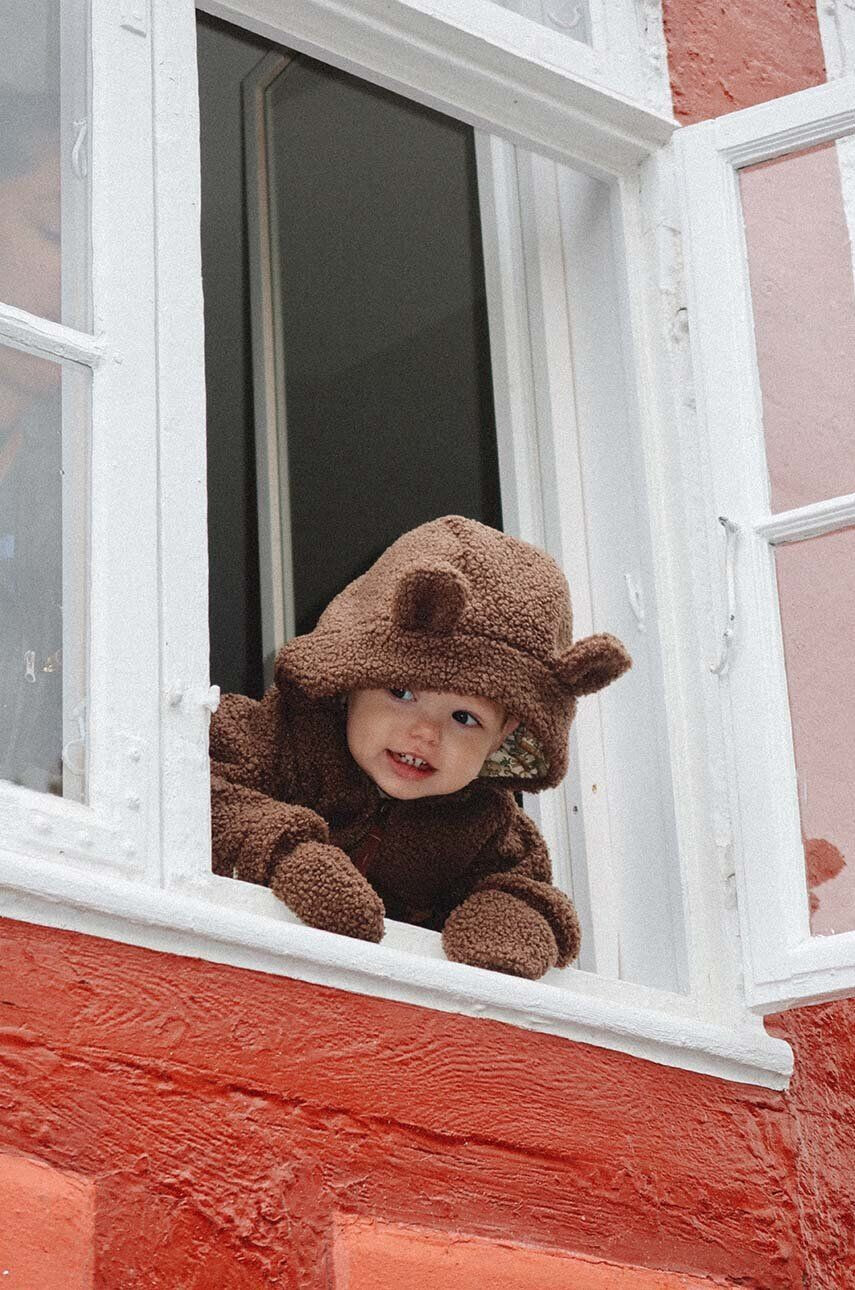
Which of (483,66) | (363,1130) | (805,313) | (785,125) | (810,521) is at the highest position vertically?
(483,66)

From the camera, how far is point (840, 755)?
9.02 feet

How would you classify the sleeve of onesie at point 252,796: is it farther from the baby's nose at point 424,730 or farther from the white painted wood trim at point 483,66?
the white painted wood trim at point 483,66

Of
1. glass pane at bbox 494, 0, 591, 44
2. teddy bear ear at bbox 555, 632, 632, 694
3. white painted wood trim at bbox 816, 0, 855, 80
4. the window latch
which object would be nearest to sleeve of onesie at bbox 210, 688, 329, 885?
teddy bear ear at bbox 555, 632, 632, 694

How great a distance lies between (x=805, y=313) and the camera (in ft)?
9.86

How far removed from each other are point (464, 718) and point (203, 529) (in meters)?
0.42

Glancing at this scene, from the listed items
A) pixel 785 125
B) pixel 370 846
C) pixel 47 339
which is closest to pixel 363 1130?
pixel 370 846

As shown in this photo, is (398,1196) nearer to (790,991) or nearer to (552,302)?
(790,991)

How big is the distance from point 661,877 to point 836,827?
1.11 ft

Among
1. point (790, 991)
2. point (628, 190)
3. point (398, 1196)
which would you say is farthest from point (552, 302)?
point (398, 1196)

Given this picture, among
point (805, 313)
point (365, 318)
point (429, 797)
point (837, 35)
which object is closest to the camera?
point (429, 797)

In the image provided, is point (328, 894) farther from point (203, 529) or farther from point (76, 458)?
point (76, 458)

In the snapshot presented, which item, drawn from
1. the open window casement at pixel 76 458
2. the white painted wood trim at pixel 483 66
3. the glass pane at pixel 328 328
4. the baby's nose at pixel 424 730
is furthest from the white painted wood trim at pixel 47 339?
the glass pane at pixel 328 328

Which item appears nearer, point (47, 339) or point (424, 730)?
point (47, 339)

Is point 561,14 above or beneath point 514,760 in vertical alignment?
above
